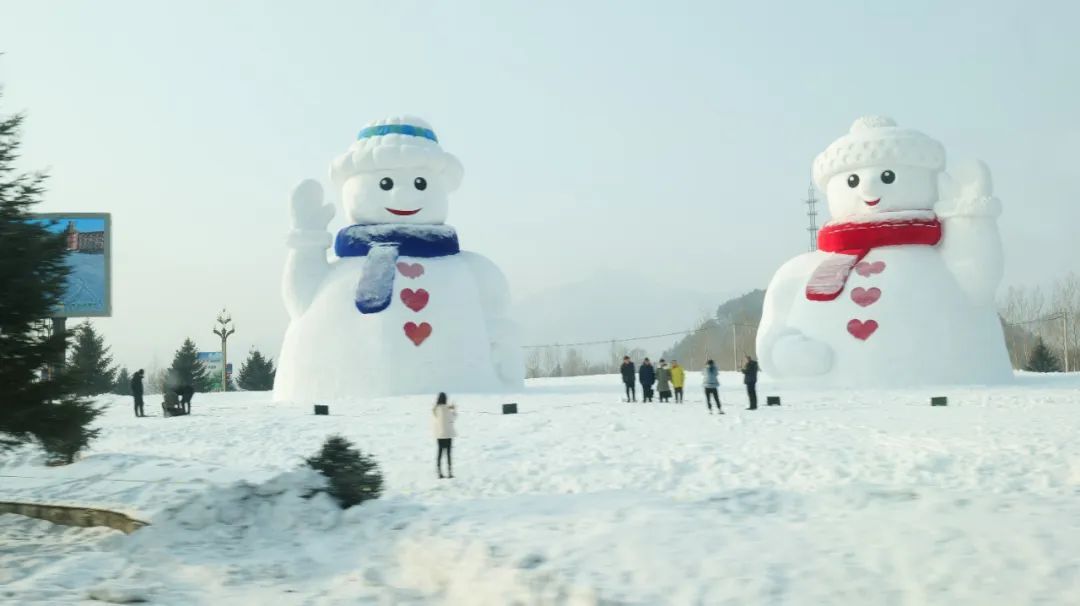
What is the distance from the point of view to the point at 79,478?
10.6 m

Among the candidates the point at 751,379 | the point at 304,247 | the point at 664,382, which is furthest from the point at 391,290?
the point at 751,379

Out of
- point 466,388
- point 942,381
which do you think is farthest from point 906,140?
point 466,388

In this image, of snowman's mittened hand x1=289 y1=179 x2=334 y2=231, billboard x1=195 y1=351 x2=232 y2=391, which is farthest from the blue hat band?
billboard x1=195 y1=351 x2=232 y2=391

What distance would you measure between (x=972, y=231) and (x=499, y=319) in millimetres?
12411

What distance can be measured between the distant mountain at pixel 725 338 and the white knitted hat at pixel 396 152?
23.1 m

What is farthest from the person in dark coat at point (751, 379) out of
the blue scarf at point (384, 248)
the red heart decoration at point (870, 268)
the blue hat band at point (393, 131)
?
the blue hat band at point (393, 131)

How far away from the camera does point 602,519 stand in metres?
7.71

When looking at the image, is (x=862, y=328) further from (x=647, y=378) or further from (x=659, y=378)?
(x=647, y=378)

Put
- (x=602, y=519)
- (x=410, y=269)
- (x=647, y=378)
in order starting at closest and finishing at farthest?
(x=602, y=519)
(x=647, y=378)
(x=410, y=269)

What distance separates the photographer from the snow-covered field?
235 inches

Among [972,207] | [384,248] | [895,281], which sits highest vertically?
[972,207]

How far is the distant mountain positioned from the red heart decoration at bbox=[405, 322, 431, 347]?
23.7m

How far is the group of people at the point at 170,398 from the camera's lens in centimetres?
1972

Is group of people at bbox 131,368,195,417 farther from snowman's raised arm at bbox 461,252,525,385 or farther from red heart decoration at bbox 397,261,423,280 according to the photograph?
snowman's raised arm at bbox 461,252,525,385
